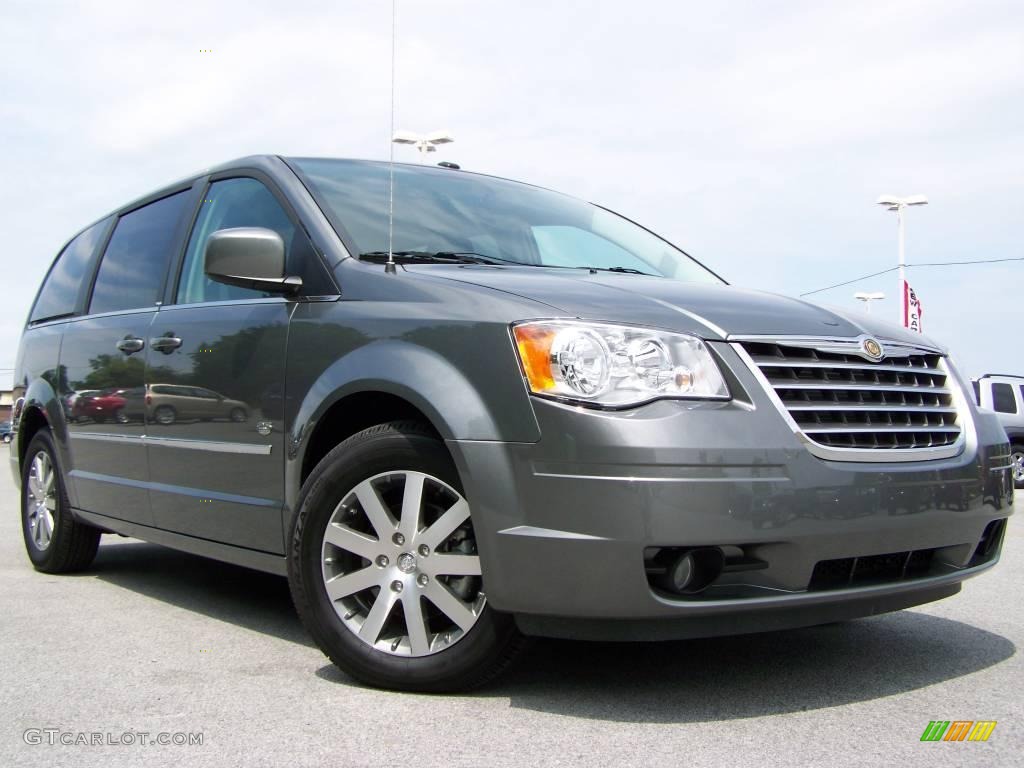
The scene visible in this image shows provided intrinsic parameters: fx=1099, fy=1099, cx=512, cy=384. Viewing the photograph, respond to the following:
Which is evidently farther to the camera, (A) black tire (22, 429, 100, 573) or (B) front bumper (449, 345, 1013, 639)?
(A) black tire (22, 429, 100, 573)

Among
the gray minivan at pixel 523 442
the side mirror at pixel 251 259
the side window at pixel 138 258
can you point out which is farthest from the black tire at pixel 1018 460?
the side mirror at pixel 251 259

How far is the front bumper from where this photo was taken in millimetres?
2740

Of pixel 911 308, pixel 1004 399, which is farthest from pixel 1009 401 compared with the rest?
pixel 911 308

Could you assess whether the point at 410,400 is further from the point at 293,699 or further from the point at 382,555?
the point at 293,699

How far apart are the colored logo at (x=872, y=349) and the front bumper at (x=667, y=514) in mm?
364

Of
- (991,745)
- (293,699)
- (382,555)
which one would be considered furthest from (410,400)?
(991,745)

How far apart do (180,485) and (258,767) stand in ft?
6.32

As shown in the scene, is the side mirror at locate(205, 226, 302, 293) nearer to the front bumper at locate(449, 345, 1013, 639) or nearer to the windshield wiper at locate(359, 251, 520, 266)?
the windshield wiper at locate(359, 251, 520, 266)

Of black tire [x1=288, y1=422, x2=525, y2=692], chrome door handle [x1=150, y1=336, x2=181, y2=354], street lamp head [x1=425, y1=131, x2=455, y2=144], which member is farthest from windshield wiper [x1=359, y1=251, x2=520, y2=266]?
street lamp head [x1=425, y1=131, x2=455, y2=144]

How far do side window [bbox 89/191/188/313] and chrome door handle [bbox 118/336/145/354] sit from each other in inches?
6.9

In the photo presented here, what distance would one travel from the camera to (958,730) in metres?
2.78

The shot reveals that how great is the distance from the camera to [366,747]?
8.77 feet

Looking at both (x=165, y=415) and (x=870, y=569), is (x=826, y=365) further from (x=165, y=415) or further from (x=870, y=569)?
(x=165, y=415)

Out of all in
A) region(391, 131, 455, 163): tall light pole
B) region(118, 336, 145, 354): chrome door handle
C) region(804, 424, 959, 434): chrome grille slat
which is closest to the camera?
region(804, 424, 959, 434): chrome grille slat
